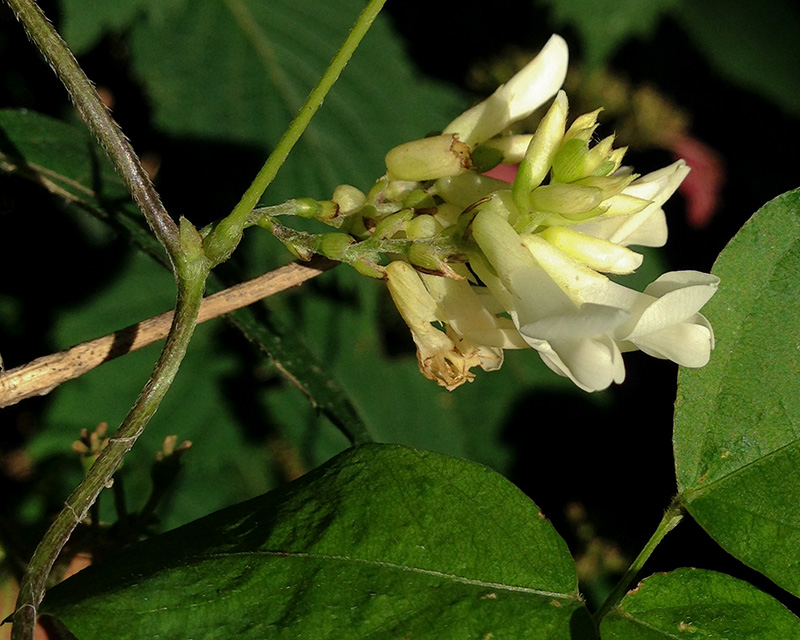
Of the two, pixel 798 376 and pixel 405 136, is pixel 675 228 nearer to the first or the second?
pixel 405 136

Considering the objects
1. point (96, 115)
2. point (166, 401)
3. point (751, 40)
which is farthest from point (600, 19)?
point (96, 115)

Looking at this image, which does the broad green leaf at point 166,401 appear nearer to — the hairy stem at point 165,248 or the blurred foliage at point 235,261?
the blurred foliage at point 235,261

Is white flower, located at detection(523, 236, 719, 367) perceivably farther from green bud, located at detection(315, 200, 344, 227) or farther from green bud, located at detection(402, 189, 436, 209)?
green bud, located at detection(315, 200, 344, 227)

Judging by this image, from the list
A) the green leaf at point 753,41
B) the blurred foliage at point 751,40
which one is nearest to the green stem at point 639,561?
the blurred foliage at point 751,40

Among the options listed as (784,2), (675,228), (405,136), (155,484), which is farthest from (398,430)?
(784,2)

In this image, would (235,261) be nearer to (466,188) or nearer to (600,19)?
(466,188)

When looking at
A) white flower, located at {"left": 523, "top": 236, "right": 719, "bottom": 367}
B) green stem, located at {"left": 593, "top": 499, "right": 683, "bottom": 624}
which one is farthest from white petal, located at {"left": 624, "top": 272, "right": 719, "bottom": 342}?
green stem, located at {"left": 593, "top": 499, "right": 683, "bottom": 624}
